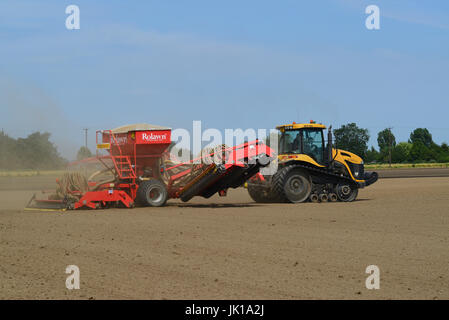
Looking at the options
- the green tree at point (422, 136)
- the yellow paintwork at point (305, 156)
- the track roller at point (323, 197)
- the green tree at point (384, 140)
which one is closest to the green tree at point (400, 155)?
the green tree at point (384, 140)

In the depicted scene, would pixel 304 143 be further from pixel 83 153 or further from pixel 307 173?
pixel 83 153

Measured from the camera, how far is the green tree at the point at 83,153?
711 inches

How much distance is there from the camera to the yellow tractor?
18578mm

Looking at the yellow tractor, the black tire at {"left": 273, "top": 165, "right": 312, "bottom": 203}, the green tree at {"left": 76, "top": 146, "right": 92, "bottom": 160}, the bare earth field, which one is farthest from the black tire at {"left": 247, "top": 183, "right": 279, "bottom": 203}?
the green tree at {"left": 76, "top": 146, "right": 92, "bottom": 160}

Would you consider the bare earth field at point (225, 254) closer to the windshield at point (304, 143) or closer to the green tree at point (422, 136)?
the windshield at point (304, 143)

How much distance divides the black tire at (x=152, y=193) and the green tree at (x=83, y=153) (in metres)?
2.28

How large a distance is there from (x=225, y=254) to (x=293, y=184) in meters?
9.86

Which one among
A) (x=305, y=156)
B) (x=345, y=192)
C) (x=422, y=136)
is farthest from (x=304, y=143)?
(x=422, y=136)

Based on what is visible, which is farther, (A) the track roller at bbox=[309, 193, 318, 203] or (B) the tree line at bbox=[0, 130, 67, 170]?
(B) the tree line at bbox=[0, 130, 67, 170]

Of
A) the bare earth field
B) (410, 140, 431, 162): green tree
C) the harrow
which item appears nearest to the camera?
the bare earth field

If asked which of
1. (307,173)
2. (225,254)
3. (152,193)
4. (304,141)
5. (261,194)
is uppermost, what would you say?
(304,141)

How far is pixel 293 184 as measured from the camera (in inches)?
736

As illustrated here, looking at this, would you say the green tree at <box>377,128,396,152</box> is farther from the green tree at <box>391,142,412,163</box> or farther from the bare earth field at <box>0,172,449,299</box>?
the bare earth field at <box>0,172,449,299</box>

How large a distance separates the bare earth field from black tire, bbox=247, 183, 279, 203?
3673 millimetres
